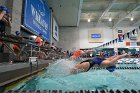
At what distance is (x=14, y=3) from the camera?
19.1ft

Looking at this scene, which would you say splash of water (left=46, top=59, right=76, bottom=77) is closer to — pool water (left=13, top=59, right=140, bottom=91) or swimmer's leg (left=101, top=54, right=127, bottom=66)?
pool water (left=13, top=59, right=140, bottom=91)

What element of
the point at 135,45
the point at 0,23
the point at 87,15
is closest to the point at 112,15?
the point at 87,15

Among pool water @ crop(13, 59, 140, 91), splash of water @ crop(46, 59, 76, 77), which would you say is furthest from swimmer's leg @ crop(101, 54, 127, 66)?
splash of water @ crop(46, 59, 76, 77)

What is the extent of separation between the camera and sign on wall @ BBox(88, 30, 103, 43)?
65.3 feet

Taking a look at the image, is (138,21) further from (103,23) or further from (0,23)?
(0,23)

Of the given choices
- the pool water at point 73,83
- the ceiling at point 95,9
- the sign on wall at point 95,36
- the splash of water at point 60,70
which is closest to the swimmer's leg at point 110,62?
the pool water at point 73,83

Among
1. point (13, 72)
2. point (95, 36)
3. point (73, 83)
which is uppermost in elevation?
point (95, 36)

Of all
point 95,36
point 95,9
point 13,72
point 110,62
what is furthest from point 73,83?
point 95,36

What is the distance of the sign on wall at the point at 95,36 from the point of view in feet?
65.3

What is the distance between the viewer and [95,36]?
20.0 m

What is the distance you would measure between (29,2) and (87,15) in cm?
1084

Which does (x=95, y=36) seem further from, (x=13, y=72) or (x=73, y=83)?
(x=13, y=72)

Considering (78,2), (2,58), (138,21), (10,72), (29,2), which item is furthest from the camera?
(138,21)

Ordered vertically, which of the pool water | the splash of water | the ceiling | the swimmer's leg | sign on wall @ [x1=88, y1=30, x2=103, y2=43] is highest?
the ceiling
